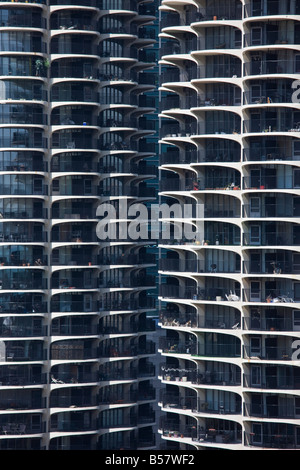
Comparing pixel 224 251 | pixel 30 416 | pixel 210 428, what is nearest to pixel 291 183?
pixel 224 251

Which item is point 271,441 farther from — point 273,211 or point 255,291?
point 273,211

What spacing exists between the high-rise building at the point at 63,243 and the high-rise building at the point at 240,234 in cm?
1119

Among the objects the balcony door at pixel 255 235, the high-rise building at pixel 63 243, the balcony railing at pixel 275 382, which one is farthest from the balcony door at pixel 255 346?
the high-rise building at pixel 63 243

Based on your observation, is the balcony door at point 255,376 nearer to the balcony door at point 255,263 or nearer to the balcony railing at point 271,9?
the balcony door at point 255,263

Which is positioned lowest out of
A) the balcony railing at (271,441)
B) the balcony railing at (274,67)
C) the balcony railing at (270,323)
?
the balcony railing at (271,441)

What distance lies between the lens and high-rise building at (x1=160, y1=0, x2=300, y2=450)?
137 m

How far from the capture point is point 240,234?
139 m

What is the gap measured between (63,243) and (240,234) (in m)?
21.5

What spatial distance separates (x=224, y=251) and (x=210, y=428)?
15221 millimetres

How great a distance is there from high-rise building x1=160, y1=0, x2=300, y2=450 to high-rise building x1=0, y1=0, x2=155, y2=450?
440 inches

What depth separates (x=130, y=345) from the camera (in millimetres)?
158250

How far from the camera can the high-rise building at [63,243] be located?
497 feet
